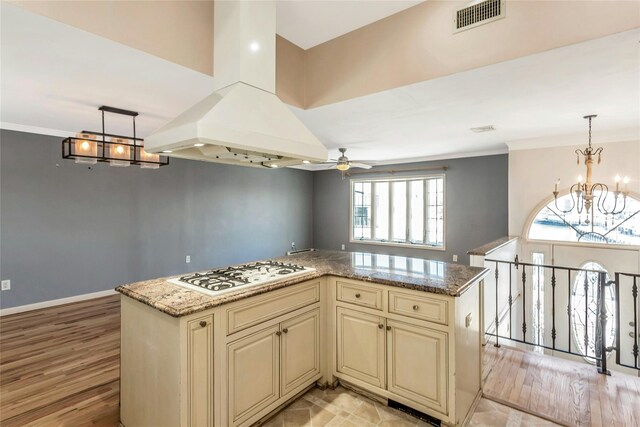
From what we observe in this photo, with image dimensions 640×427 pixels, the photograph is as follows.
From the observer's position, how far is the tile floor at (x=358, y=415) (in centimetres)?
206

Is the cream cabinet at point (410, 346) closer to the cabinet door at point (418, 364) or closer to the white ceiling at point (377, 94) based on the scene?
the cabinet door at point (418, 364)

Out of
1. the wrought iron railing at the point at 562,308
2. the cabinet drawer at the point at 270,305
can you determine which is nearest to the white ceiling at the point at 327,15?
the cabinet drawer at the point at 270,305

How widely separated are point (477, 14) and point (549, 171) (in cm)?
339

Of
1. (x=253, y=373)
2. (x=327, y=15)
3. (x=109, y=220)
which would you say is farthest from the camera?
(x=109, y=220)

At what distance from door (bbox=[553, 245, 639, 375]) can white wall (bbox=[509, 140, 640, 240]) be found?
716 mm

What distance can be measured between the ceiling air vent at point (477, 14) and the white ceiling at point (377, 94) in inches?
12.8

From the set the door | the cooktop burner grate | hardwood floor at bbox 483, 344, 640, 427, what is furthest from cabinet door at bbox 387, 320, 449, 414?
the door

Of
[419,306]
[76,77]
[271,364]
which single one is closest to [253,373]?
[271,364]

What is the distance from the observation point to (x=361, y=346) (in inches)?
90.4

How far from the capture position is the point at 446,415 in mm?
1938

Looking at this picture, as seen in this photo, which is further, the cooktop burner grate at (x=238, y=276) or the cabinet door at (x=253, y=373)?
the cooktop burner grate at (x=238, y=276)

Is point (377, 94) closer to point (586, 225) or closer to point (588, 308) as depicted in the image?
point (586, 225)

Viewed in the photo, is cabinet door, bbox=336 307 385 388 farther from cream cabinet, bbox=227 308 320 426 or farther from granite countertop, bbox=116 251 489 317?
granite countertop, bbox=116 251 489 317

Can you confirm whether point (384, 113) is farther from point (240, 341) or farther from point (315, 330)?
point (240, 341)
